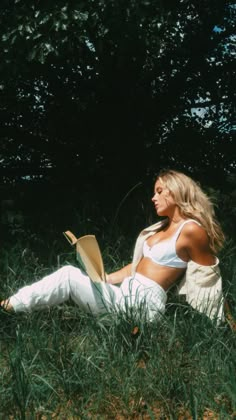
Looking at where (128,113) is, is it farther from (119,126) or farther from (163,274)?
(163,274)

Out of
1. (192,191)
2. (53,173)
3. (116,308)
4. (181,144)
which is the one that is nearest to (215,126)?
(181,144)

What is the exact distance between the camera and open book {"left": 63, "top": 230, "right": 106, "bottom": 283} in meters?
4.45

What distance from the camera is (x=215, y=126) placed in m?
8.32

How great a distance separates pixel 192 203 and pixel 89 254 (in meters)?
0.76

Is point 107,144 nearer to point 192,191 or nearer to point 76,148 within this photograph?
point 76,148

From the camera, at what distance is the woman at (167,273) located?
4477 mm

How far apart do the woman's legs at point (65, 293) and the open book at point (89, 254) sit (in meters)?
0.08

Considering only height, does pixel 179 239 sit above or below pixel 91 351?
above

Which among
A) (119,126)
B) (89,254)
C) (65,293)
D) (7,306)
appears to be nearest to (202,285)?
(89,254)

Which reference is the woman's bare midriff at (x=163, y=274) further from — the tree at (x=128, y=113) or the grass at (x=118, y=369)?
the tree at (x=128, y=113)

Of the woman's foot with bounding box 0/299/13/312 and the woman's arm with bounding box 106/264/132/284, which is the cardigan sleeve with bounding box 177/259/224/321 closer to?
the woman's arm with bounding box 106/264/132/284

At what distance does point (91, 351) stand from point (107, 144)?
4234mm

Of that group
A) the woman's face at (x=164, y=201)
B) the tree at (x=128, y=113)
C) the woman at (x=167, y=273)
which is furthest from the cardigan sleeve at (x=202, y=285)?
the tree at (x=128, y=113)

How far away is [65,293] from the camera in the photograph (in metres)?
4.64
